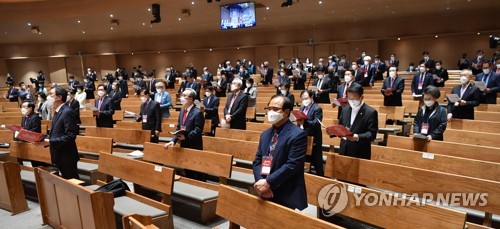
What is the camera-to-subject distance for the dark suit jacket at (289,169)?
2293 mm

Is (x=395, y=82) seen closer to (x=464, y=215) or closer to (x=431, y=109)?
(x=431, y=109)

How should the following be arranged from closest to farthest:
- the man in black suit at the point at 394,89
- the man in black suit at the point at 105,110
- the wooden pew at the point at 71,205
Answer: the wooden pew at the point at 71,205, the man in black suit at the point at 394,89, the man in black suit at the point at 105,110

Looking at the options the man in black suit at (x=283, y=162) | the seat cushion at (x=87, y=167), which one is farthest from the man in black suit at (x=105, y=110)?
the man in black suit at (x=283, y=162)

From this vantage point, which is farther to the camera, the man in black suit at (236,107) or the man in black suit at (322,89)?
the man in black suit at (322,89)

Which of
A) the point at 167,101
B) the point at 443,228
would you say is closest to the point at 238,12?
the point at 167,101

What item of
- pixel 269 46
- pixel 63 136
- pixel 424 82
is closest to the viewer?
pixel 63 136

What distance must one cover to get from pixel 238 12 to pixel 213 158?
7.86 metres

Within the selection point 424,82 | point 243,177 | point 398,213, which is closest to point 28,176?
point 243,177

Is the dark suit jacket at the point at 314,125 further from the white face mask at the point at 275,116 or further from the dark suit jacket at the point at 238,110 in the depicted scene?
the white face mask at the point at 275,116

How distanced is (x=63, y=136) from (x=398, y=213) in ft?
11.5

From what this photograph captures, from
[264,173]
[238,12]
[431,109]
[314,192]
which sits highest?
[238,12]

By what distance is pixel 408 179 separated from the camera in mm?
2967

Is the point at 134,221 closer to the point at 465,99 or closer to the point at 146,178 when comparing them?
the point at 146,178

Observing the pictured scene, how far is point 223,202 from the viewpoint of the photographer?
2.68 m
